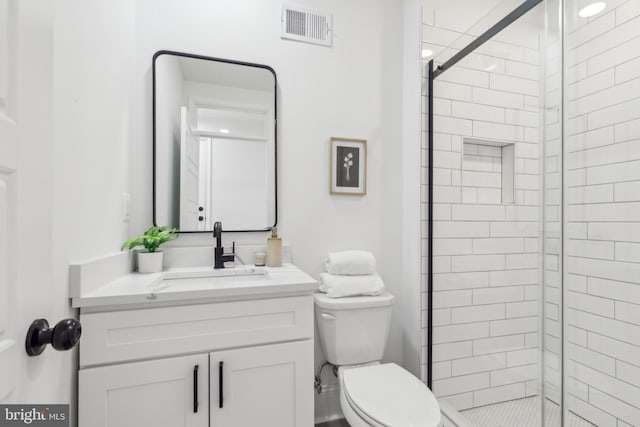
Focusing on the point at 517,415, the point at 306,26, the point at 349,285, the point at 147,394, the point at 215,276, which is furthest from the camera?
the point at 306,26

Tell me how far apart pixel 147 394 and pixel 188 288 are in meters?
0.36

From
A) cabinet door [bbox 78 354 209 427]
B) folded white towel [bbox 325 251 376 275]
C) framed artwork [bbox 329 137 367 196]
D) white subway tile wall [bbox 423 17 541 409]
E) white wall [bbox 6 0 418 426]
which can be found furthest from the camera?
framed artwork [bbox 329 137 367 196]

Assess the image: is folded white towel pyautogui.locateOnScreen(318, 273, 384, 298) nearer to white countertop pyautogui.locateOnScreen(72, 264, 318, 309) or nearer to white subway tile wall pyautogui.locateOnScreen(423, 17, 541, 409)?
white countertop pyautogui.locateOnScreen(72, 264, 318, 309)

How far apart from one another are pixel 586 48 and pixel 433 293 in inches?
50.2

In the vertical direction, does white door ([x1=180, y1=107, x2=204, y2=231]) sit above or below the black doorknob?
above

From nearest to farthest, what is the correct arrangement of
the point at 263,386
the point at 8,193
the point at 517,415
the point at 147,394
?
the point at 8,193
the point at 147,394
the point at 263,386
the point at 517,415

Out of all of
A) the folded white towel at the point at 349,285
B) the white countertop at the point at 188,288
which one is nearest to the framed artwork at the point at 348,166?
the folded white towel at the point at 349,285

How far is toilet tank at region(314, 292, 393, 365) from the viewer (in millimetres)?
1542

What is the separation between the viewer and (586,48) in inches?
43.7

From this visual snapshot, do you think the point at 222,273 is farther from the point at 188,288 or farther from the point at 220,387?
the point at 220,387

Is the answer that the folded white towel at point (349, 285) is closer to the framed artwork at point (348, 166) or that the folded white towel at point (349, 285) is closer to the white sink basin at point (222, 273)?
the white sink basin at point (222, 273)

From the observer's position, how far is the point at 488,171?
4.93 feet

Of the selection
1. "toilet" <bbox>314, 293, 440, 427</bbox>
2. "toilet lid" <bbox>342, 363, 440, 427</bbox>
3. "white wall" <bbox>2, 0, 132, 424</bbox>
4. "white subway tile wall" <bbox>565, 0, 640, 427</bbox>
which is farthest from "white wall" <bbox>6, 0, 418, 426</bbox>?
"white subway tile wall" <bbox>565, 0, 640, 427</bbox>

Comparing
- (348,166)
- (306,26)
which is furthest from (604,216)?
(306,26)
